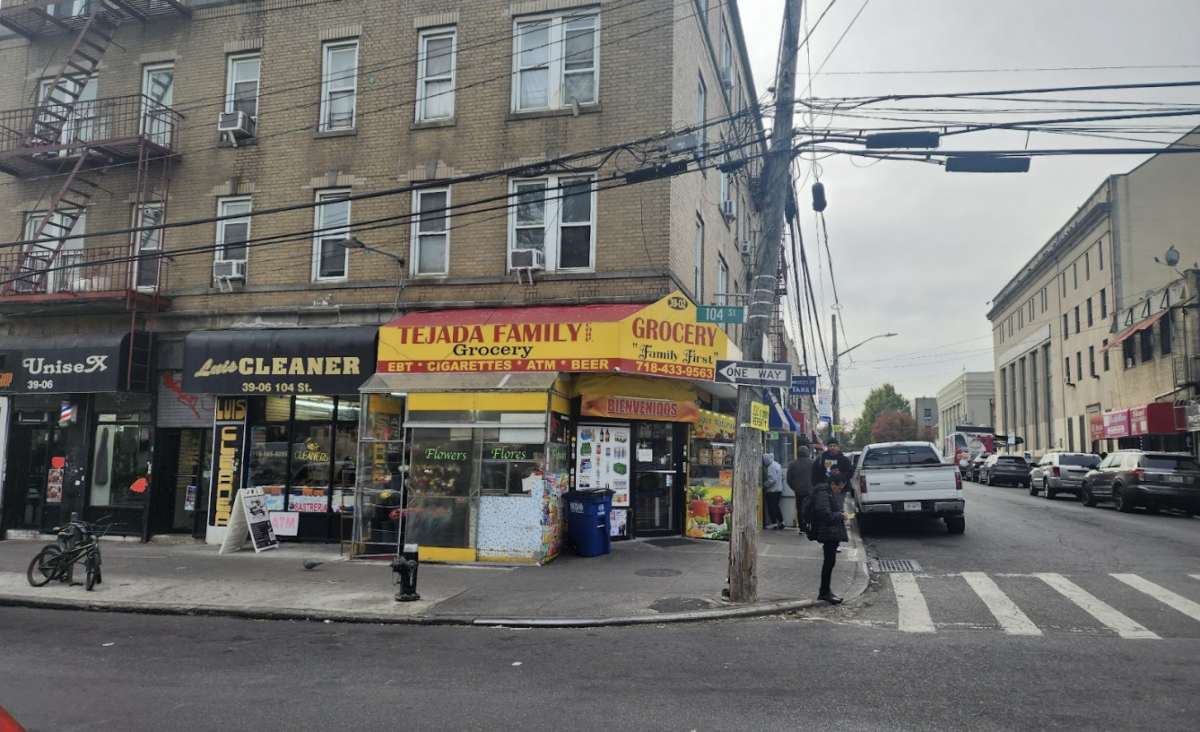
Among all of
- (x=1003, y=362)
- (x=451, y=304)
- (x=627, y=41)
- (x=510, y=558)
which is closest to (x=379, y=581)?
(x=510, y=558)

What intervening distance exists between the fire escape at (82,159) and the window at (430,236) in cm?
530

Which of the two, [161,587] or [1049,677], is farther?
[161,587]

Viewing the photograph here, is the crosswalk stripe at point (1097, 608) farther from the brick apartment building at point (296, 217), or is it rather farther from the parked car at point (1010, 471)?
the parked car at point (1010, 471)

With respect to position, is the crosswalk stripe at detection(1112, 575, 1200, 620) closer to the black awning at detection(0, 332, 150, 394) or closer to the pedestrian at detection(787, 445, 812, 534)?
the pedestrian at detection(787, 445, 812, 534)

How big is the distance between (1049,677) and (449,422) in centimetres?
905

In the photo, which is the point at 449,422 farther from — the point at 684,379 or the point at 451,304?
the point at 684,379

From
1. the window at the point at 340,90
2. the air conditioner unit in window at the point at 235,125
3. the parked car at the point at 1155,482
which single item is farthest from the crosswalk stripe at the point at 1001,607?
the air conditioner unit in window at the point at 235,125

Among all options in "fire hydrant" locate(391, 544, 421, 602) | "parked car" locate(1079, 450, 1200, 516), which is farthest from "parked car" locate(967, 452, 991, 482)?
"fire hydrant" locate(391, 544, 421, 602)

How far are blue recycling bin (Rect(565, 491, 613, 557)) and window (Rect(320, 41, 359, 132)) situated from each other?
8.50 meters

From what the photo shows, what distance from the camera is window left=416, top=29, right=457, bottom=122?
15.2 meters


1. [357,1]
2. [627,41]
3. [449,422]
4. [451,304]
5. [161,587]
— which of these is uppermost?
[357,1]

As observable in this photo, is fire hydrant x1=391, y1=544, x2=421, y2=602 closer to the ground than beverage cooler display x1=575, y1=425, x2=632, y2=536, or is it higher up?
closer to the ground

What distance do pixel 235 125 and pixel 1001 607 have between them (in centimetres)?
1510

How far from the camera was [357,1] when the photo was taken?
15734 mm
